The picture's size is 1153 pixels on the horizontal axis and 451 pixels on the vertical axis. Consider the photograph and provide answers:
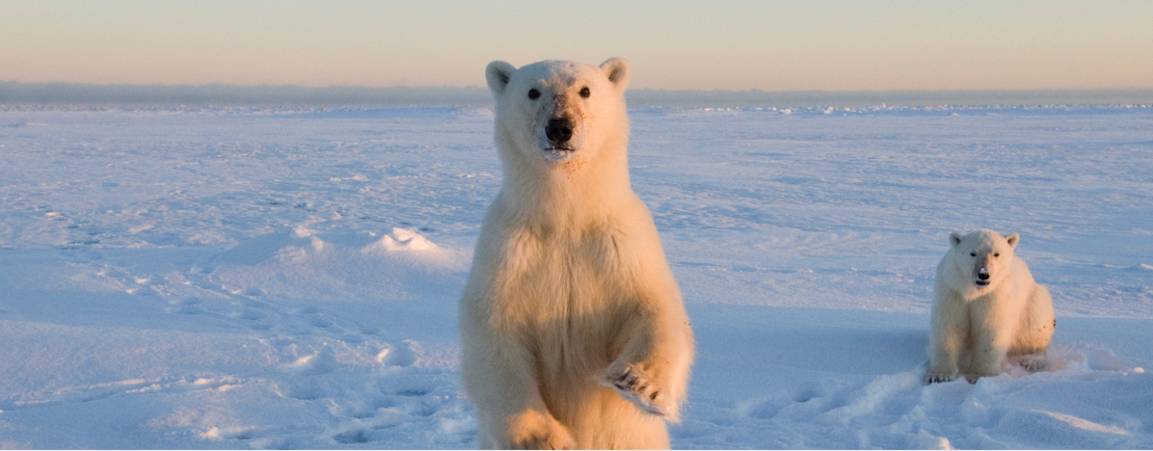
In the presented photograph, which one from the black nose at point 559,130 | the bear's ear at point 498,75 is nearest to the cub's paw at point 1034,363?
the bear's ear at point 498,75

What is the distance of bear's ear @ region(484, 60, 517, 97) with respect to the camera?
2510mm

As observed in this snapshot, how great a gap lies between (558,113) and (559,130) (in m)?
0.04

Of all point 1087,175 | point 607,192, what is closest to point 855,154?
point 1087,175

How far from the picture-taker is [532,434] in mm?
2186

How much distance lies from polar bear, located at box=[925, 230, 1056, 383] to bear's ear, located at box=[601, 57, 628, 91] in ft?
10.5

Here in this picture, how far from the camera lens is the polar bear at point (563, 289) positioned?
7.27 feet

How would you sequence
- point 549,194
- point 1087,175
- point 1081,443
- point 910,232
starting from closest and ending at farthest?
point 549,194
point 1081,443
point 910,232
point 1087,175

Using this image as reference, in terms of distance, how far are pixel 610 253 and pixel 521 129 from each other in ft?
1.16

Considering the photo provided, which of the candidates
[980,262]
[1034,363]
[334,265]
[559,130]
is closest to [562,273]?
[559,130]

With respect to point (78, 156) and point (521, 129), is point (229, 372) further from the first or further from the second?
point (78, 156)

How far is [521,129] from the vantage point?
7.46ft

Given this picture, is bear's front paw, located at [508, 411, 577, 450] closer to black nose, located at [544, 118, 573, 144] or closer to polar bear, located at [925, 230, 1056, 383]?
black nose, located at [544, 118, 573, 144]

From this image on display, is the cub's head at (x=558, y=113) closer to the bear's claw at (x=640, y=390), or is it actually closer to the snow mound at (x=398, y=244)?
the bear's claw at (x=640, y=390)

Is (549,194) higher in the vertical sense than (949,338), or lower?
higher
